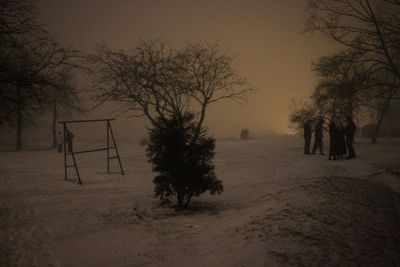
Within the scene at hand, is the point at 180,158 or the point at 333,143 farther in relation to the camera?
the point at 333,143

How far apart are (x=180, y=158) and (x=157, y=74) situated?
1228 cm

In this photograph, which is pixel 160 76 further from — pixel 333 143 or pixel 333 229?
pixel 333 229

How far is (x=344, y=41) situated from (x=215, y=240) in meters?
11.6

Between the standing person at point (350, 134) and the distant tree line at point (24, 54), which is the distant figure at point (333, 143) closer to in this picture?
the standing person at point (350, 134)

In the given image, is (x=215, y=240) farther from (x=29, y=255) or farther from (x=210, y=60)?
(x=210, y=60)

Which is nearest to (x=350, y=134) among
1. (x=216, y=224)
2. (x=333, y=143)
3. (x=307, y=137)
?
(x=333, y=143)

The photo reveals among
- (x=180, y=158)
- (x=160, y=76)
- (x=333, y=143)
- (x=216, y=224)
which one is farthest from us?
(x=160, y=76)

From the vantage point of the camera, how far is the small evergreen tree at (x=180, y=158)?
10.2 metres

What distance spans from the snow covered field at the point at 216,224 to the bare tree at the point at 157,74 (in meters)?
8.03

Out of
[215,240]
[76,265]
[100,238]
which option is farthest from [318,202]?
[76,265]

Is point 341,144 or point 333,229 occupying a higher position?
point 341,144

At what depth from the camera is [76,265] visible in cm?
629

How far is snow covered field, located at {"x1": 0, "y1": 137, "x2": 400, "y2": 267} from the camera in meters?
6.57

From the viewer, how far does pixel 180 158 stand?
1028cm
